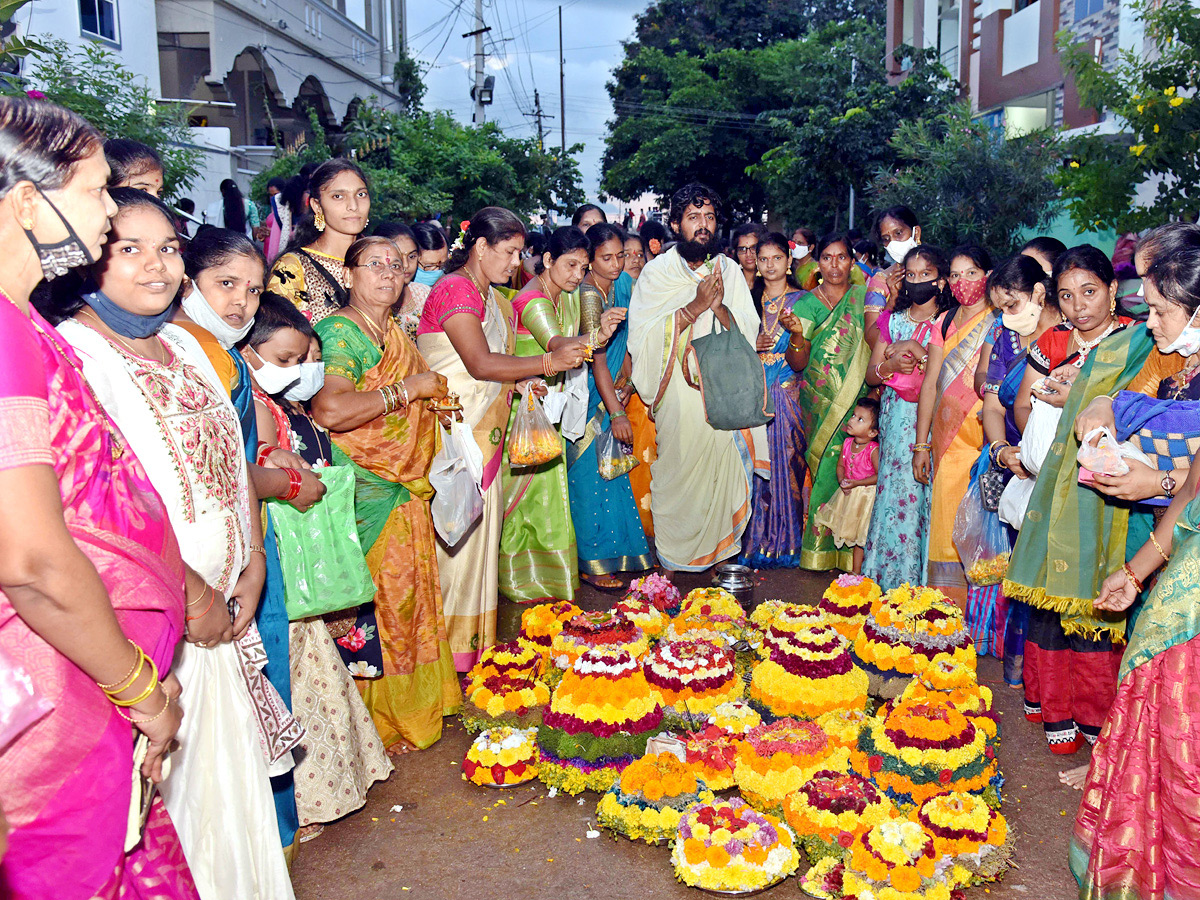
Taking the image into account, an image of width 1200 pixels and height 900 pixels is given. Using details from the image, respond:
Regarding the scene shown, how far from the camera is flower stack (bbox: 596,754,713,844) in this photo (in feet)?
10.6

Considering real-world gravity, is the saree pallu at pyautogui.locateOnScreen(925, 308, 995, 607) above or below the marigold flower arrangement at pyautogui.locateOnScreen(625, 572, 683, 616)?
above

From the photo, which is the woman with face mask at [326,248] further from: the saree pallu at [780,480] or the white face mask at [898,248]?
the white face mask at [898,248]

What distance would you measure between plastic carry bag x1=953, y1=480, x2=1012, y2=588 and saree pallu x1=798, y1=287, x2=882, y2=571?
1396 mm

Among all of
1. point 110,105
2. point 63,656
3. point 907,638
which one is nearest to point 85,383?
point 63,656

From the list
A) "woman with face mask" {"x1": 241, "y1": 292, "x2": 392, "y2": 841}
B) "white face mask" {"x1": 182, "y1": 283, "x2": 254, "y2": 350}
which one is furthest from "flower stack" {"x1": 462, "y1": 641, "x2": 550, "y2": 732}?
"white face mask" {"x1": 182, "y1": 283, "x2": 254, "y2": 350}

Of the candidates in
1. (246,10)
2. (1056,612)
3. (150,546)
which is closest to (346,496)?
(150,546)

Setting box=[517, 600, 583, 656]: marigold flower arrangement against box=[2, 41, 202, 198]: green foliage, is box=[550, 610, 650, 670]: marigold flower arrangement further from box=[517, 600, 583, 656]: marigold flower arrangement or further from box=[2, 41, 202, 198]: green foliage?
box=[2, 41, 202, 198]: green foliage

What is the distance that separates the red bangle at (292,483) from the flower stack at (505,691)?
146cm

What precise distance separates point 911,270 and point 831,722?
277cm

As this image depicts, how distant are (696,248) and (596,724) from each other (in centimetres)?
317

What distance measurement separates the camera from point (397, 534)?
3877mm

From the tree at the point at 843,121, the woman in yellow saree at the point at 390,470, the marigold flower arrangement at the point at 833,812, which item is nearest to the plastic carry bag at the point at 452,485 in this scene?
the woman in yellow saree at the point at 390,470

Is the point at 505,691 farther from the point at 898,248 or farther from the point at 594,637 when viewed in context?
the point at 898,248

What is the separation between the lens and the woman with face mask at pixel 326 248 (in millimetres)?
3877
